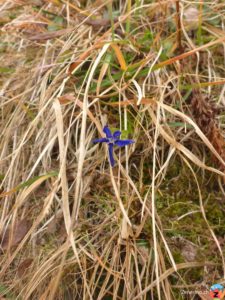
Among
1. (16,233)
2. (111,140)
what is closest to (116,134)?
(111,140)

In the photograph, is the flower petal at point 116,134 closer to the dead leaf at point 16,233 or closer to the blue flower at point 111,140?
the blue flower at point 111,140

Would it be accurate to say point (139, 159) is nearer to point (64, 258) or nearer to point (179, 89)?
point (179, 89)

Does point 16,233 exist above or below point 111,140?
below

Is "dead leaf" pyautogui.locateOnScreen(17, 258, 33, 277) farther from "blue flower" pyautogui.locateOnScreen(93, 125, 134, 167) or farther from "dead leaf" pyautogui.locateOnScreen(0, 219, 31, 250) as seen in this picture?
"blue flower" pyautogui.locateOnScreen(93, 125, 134, 167)

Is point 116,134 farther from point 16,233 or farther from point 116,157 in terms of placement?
point 16,233

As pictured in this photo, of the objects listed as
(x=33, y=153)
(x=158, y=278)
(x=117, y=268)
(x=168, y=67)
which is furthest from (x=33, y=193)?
(x=168, y=67)

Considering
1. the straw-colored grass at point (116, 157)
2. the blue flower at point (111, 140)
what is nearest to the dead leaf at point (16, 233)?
the straw-colored grass at point (116, 157)
